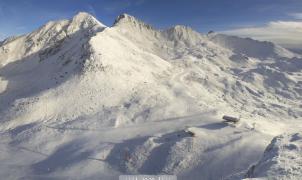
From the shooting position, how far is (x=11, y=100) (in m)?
53.2

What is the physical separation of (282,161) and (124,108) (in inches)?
1109

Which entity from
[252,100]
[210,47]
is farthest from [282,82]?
[210,47]

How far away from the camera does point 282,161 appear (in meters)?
16.0

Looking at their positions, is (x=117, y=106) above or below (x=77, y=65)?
below

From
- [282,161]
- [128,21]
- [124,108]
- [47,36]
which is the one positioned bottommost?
[282,161]

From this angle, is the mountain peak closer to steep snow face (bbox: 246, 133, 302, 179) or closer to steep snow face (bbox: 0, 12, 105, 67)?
steep snow face (bbox: 0, 12, 105, 67)

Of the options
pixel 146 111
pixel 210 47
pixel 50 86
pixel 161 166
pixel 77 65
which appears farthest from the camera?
pixel 210 47

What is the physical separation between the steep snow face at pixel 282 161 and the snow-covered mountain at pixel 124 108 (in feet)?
28.7

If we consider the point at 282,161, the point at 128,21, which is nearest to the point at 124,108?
the point at 282,161

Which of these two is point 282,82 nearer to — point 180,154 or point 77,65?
point 77,65

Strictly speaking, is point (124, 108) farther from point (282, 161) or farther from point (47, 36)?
point (47, 36)

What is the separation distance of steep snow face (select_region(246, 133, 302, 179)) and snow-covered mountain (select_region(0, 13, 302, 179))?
8.74 m

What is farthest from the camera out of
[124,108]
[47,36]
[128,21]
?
[128,21]

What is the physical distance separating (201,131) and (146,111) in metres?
9.81
